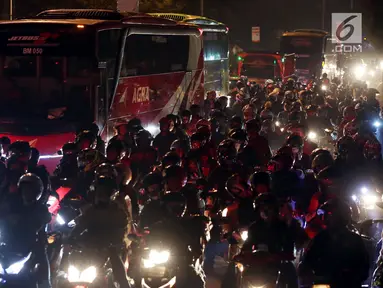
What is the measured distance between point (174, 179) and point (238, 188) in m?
0.71

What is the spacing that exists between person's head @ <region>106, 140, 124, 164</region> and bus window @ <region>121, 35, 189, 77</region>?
16.9 ft

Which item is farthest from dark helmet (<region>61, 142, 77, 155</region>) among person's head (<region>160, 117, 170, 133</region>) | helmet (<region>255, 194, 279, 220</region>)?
helmet (<region>255, 194, 279, 220</region>)

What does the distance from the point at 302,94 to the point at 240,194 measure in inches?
515

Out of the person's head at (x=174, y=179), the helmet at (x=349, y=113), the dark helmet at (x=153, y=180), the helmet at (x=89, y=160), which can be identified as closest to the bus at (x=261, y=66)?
the helmet at (x=349, y=113)

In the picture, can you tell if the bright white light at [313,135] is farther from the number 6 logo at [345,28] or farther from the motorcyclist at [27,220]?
the number 6 logo at [345,28]

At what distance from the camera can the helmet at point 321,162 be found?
9.33m

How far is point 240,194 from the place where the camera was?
8070 mm

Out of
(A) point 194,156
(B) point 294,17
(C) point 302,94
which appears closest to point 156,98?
(C) point 302,94

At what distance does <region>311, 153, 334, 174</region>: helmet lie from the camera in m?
9.33

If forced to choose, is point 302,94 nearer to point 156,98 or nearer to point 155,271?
point 156,98

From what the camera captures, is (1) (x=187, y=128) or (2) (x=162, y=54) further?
(2) (x=162, y=54)

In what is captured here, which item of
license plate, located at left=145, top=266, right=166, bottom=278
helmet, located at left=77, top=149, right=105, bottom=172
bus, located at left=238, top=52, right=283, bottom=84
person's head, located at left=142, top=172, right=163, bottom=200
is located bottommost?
bus, located at left=238, top=52, right=283, bottom=84

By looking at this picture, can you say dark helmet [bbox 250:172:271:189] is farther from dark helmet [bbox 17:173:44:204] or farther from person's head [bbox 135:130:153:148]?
person's head [bbox 135:130:153:148]

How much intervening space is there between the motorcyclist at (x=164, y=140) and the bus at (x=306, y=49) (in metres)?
31.7
